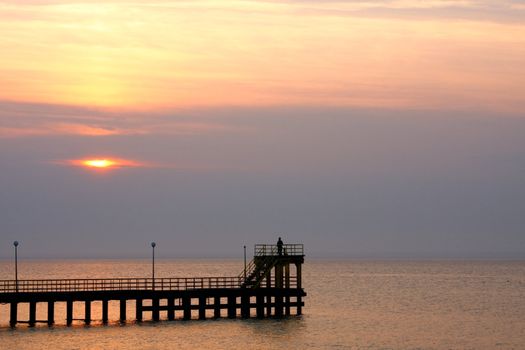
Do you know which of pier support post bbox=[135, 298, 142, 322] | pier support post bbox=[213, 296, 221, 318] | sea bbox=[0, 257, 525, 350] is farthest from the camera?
pier support post bbox=[213, 296, 221, 318]

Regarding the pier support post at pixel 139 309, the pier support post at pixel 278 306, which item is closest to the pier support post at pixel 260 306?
the pier support post at pixel 278 306

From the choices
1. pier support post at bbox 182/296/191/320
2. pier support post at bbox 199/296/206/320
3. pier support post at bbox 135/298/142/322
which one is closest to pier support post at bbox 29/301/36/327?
pier support post at bbox 135/298/142/322

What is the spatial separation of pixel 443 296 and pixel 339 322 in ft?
164

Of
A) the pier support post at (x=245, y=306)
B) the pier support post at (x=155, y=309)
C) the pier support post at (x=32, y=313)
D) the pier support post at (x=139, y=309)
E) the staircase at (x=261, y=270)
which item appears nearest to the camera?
the pier support post at (x=32, y=313)

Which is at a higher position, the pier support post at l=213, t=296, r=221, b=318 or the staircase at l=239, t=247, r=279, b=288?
the staircase at l=239, t=247, r=279, b=288

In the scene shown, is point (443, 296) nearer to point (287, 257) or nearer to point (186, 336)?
point (287, 257)

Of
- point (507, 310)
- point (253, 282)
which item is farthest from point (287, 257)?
point (507, 310)

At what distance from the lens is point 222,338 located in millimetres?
77062

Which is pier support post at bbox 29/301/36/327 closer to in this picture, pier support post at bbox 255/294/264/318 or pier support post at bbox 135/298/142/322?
pier support post at bbox 135/298/142/322

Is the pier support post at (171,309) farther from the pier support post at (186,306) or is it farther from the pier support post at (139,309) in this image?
the pier support post at (139,309)

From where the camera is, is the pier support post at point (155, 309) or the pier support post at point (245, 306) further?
the pier support post at point (245, 306)

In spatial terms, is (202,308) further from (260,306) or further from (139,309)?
(139,309)

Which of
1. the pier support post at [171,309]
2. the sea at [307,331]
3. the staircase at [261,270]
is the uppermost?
the staircase at [261,270]

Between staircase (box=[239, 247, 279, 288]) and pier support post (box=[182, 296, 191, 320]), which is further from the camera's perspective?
staircase (box=[239, 247, 279, 288])
